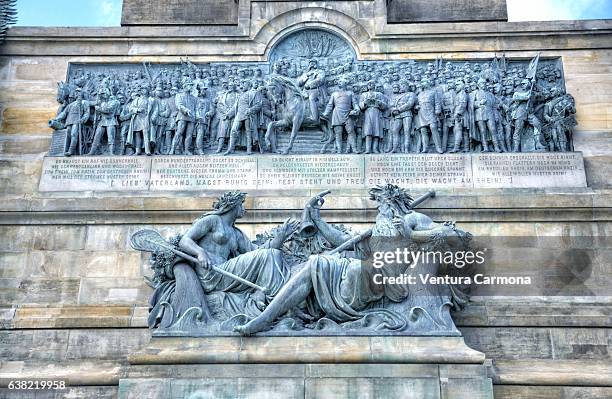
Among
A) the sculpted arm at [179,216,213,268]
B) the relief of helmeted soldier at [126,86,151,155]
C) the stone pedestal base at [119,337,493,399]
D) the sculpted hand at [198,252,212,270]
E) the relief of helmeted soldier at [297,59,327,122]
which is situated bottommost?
the stone pedestal base at [119,337,493,399]

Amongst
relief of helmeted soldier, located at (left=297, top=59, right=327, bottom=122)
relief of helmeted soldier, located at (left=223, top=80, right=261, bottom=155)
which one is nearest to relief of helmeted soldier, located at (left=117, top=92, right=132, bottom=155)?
relief of helmeted soldier, located at (left=223, top=80, right=261, bottom=155)

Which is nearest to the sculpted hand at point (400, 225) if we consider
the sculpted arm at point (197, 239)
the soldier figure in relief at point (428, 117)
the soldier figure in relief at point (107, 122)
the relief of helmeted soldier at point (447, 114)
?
the sculpted arm at point (197, 239)

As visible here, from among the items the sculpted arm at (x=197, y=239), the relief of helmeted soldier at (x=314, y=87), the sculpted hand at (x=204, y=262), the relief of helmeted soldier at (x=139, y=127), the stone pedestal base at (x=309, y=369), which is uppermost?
the relief of helmeted soldier at (x=314, y=87)

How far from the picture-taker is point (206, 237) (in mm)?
11523

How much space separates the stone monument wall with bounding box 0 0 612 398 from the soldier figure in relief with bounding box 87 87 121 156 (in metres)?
0.91

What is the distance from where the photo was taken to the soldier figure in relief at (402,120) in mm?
14180

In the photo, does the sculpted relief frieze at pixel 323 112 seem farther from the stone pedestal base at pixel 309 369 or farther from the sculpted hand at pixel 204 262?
the stone pedestal base at pixel 309 369

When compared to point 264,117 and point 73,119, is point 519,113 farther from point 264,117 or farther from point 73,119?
point 73,119

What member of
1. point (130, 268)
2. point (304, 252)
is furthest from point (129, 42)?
point (304, 252)

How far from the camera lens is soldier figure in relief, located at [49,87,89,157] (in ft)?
46.8

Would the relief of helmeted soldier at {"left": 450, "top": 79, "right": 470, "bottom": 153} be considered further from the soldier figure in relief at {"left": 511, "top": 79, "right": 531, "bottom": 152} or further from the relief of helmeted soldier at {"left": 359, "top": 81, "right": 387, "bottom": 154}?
the relief of helmeted soldier at {"left": 359, "top": 81, "right": 387, "bottom": 154}

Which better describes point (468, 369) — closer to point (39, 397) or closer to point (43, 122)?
point (39, 397)

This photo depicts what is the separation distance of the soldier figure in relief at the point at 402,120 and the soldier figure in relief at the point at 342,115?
2.31ft

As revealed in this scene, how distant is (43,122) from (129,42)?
226 centimetres
